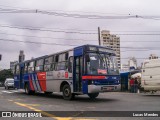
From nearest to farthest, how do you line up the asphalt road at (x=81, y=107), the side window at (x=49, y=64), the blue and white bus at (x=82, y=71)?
the asphalt road at (x=81, y=107) → the blue and white bus at (x=82, y=71) → the side window at (x=49, y=64)

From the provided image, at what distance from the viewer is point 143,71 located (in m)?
23.2

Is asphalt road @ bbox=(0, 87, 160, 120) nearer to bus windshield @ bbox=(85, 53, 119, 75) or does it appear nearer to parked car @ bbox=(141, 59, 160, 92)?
bus windshield @ bbox=(85, 53, 119, 75)

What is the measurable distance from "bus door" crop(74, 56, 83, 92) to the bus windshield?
24.7 inches

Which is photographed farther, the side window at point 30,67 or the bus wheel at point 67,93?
Answer: the side window at point 30,67

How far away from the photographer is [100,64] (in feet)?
55.2

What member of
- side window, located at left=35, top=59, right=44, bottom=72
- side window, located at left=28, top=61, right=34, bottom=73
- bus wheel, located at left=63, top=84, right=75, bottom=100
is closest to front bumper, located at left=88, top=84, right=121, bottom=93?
bus wheel, located at left=63, top=84, right=75, bottom=100

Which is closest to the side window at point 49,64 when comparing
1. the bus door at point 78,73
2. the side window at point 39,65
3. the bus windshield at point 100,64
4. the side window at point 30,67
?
the side window at point 39,65

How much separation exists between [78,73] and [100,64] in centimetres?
139

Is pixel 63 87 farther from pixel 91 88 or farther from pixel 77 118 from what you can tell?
pixel 77 118

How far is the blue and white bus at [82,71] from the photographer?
53.9 ft

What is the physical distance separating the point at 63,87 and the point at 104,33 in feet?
93.4

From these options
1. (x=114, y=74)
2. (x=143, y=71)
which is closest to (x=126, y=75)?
(x=143, y=71)

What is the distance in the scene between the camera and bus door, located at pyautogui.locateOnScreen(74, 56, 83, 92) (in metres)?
17.0

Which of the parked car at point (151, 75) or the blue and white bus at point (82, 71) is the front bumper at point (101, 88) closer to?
the blue and white bus at point (82, 71)
